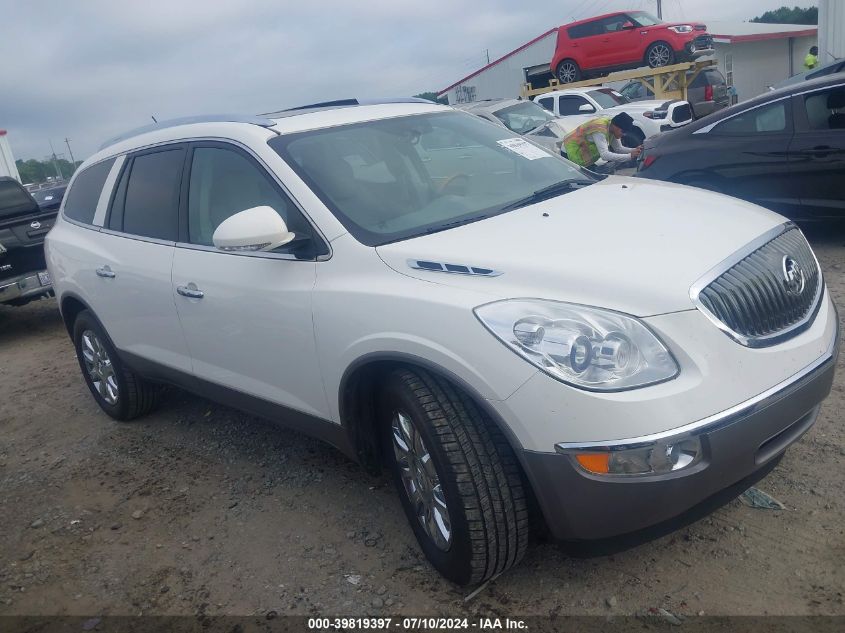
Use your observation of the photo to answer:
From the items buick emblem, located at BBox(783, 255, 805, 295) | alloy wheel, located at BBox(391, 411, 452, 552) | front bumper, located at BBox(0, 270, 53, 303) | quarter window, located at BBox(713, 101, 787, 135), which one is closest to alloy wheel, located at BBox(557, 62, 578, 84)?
quarter window, located at BBox(713, 101, 787, 135)

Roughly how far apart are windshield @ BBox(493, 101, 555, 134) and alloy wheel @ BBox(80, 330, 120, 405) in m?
11.1

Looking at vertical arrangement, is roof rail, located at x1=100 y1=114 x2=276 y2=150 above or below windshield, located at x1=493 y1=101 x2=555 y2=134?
above

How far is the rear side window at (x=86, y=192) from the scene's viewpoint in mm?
4887

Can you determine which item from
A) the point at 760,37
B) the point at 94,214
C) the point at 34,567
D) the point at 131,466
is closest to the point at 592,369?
the point at 34,567

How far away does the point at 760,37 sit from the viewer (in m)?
37.0

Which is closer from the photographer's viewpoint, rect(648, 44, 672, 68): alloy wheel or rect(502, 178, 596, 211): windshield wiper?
rect(502, 178, 596, 211): windshield wiper

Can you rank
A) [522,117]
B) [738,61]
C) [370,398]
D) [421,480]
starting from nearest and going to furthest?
1. [421,480]
2. [370,398]
3. [522,117]
4. [738,61]

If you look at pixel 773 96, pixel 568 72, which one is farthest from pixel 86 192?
pixel 568 72

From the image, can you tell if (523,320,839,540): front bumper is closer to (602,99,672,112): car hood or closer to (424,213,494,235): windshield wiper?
(424,213,494,235): windshield wiper

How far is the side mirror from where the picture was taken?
298cm

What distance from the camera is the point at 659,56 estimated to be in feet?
60.1

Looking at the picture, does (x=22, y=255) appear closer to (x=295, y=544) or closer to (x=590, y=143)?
(x=295, y=544)

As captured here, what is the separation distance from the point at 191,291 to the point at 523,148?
187 centimetres

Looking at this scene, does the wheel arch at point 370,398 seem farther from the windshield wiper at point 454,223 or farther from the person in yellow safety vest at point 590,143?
the person in yellow safety vest at point 590,143
